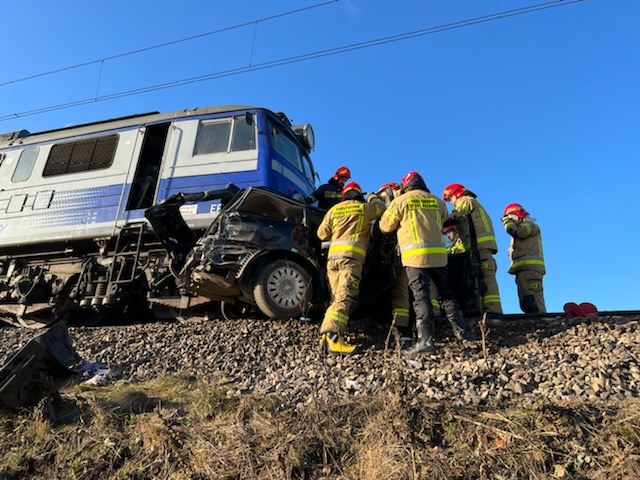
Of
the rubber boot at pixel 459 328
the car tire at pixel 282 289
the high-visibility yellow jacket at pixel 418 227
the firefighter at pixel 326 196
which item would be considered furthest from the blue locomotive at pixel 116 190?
the rubber boot at pixel 459 328

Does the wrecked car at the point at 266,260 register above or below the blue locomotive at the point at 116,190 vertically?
below

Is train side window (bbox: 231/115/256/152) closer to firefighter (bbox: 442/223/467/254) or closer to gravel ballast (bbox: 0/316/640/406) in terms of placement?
gravel ballast (bbox: 0/316/640/406)

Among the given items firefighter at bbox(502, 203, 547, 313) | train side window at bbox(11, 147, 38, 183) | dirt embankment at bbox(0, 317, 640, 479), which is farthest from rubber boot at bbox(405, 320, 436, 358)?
train side window at bbox(11, 147, 38, 183)

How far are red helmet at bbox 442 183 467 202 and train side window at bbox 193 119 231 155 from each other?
366 centimetres

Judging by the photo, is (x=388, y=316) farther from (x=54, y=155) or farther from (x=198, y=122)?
(x=54, y=155)

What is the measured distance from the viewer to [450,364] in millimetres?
3908

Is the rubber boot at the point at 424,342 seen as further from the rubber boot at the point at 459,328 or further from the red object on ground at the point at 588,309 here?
the red object on ground at the point at 588,309

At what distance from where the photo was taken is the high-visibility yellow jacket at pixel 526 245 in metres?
6.42

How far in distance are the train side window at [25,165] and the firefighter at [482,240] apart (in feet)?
27.3

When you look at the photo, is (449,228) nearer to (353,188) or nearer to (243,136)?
(353,188)

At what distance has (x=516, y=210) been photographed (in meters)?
6.67

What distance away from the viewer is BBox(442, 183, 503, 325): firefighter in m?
5.84

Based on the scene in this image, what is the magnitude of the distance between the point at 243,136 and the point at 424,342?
4.81 meters

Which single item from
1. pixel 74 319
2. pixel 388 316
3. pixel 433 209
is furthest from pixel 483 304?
pixel 74 319
